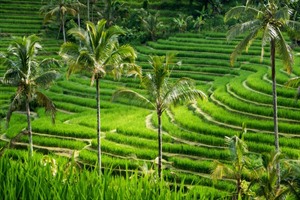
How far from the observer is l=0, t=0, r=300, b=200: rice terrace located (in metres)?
4.66

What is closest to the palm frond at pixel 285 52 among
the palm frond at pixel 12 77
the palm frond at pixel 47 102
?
the palm frond at pixel 47 102

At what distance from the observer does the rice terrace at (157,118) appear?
15.3ft

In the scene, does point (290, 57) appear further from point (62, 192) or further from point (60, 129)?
point (62, 192)

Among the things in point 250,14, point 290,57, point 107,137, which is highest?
point 250,14

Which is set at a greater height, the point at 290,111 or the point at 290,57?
the point at 290,57

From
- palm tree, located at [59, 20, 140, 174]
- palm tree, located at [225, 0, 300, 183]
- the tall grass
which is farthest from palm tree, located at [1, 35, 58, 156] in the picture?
the tall grass

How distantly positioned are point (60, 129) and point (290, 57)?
11.8m

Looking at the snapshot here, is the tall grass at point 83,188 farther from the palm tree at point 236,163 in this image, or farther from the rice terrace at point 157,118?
the palm tree at point 236,163

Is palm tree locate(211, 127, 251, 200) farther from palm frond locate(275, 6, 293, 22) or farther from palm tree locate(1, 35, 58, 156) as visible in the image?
palm tree locate(1, 35, 58, 156)

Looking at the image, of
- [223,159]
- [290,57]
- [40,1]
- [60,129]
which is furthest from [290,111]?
[40,1]

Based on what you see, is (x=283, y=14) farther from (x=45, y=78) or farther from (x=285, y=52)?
(x=45, y=78)

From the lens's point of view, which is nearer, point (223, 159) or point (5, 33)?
point (223, 159)

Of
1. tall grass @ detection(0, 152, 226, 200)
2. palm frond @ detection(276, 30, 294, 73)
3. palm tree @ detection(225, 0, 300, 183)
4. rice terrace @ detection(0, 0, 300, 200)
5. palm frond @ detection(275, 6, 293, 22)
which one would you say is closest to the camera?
tall grass @ detection(0, 152, 226, 200)

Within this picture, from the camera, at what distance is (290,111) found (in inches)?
869
